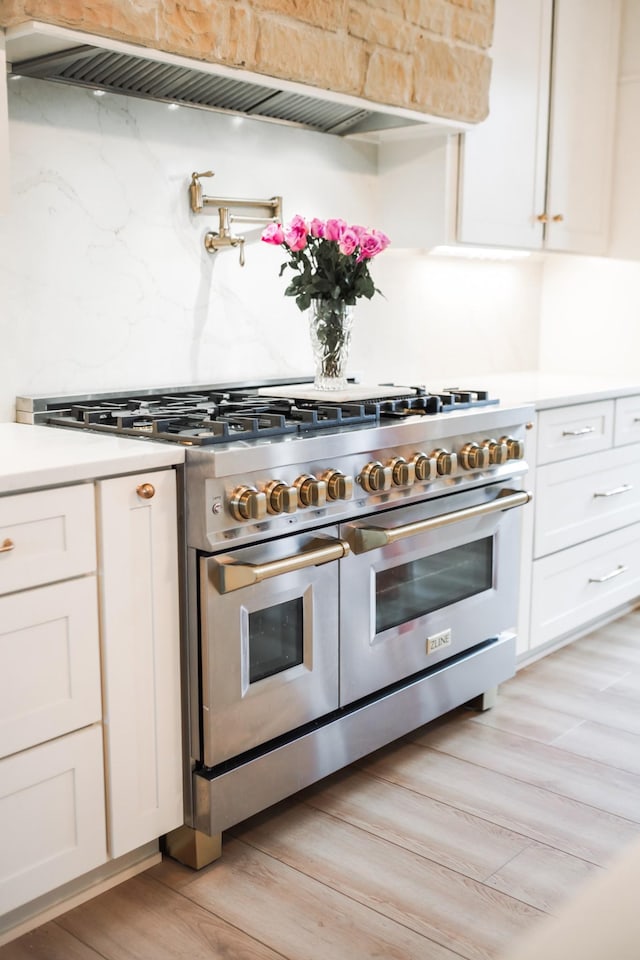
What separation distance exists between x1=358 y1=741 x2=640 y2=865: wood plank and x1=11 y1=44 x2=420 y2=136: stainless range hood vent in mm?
1747

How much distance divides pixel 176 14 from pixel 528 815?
6.47 ft

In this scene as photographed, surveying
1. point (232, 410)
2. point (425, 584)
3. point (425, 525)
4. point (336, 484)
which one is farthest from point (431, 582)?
point (232, 410)

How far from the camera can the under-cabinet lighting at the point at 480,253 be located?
11.1 ft

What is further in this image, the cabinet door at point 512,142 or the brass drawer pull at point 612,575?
the brass drawer pull at point 612,575

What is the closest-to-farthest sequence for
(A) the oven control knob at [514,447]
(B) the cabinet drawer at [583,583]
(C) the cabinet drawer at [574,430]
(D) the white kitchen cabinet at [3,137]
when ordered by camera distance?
(D) the white kitchen cabinet at [3,137]
(A) the oven control knob at [514,447]
(C) the cabinet drawer at [574,430]
(B) the cabinet drawer at [583,583]

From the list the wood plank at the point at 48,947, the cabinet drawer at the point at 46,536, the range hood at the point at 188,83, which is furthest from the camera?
the range hood at the point at 188,83

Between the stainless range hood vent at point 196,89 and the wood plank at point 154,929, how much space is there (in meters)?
1.76

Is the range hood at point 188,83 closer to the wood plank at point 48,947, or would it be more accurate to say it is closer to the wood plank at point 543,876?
the wood plank at point 48,947

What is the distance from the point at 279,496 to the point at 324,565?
0.26 metres

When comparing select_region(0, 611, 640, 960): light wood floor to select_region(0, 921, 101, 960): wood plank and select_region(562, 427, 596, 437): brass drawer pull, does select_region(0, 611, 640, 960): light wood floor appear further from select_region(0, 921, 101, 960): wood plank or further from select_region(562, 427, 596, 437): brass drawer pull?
select_region(562, 427, 596, 437): brass drawer pull

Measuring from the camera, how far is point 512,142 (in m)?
3.23

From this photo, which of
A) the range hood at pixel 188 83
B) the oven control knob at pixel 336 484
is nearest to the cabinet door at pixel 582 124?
the range hood at pixel 188 83

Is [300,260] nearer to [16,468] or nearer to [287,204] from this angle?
[287,204]

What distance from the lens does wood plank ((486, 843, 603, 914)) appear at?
1.97 m
